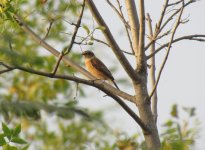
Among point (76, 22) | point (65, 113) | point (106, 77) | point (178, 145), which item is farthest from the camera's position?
point (106, 77)

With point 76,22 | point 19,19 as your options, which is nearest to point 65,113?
point 76,22

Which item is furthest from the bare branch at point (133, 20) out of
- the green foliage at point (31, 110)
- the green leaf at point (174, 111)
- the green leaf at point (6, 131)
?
the green foliage at point (31, 110)

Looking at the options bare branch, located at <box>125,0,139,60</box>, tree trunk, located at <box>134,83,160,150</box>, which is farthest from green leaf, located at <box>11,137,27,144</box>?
bare branch, located at <box>125,0,139,60</box>

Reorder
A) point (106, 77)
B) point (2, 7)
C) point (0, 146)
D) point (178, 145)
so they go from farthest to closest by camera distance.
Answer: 1. point (106, 77)
2. point (2, 7)
3. point (0, 146)
4. point (178, 145)

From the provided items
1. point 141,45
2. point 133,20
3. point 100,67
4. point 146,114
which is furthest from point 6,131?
point 100,67

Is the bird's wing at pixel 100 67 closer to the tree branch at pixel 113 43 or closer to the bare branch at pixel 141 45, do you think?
the bare branch at pixel 141 45

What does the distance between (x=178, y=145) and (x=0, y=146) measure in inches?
70.0

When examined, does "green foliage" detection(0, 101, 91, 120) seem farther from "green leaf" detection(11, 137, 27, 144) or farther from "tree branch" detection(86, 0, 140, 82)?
"tree branch" detection(86, 0, 140, 82)

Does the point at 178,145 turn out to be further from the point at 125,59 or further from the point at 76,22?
the point at 125,59

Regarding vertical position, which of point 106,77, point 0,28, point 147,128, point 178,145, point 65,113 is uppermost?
point 106,77

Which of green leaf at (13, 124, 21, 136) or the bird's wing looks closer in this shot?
green leaf at (13, 124, 21, 136)

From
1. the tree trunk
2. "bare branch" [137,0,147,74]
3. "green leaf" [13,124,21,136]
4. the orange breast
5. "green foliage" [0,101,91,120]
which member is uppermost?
the orange breast

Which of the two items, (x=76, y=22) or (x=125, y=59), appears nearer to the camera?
(x=76, y=22)

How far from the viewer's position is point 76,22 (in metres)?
3.94
